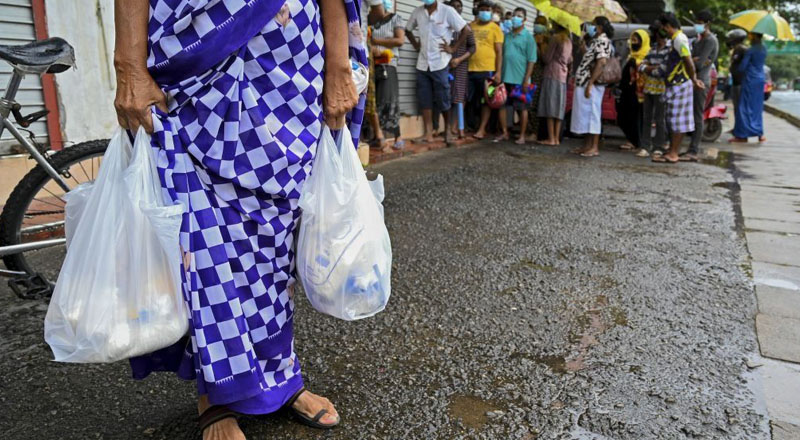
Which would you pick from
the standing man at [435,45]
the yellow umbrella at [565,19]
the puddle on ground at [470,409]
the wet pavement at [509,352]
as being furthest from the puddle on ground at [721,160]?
the puddle on ground at [470,409]

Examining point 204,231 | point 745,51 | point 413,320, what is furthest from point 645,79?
point 204,231

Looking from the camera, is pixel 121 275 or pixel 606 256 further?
pixel 606 256

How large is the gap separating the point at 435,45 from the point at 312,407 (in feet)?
21.2

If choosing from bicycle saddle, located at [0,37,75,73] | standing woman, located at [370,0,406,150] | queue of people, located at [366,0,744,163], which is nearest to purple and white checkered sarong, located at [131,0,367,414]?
bicycle saddle, located at [0,37,75,73]

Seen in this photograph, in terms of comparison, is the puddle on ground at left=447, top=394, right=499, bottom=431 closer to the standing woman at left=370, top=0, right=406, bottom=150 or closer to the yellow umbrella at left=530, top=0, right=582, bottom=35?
the standing woman at left=370, top=0, right=406, bottom=150

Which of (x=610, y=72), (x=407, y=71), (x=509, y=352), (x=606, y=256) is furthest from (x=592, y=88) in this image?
(x=509, y=352)

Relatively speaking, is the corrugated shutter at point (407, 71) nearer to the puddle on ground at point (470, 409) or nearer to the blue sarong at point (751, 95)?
the blue sarong at point (751, 95)

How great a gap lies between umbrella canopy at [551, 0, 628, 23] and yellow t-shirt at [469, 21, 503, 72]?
1.60m

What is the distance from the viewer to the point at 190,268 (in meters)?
1.60

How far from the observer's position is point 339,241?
174cm

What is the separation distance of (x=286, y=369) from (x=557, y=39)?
7617mm

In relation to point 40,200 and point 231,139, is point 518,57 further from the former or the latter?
point 231,139

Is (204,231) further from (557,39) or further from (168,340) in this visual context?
(557,39)

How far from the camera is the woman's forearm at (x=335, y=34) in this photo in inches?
68.8
